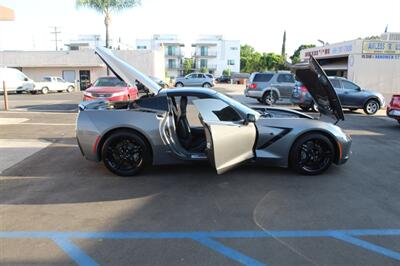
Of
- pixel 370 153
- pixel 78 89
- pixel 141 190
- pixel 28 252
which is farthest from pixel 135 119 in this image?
pixel 78 89

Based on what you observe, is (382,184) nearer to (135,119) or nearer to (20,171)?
(135,119)

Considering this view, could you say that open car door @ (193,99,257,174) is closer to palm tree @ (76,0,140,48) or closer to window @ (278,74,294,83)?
window @ (278,74,294,83)

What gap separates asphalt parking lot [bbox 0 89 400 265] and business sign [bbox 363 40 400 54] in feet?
67.7

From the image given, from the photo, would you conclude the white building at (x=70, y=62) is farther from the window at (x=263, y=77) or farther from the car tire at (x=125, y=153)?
the car tire at (x=125, y=153)

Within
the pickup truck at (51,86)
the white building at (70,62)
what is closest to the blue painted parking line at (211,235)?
the pickup truck at (51,86)

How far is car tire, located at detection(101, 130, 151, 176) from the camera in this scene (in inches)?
226

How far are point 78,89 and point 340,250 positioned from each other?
38.0 meters

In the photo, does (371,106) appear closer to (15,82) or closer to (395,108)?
(395,108)

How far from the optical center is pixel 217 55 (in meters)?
92.5

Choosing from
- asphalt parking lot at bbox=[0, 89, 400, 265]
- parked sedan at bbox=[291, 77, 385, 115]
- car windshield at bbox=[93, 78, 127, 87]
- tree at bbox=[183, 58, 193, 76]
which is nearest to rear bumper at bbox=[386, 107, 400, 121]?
parked sedan at bbox=[291, 77, 385, 115]

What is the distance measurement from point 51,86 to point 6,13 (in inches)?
781

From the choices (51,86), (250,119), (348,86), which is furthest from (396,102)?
(51,86)

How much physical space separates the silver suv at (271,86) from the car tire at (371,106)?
12.6 ft

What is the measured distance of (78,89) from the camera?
3797 centimetres
